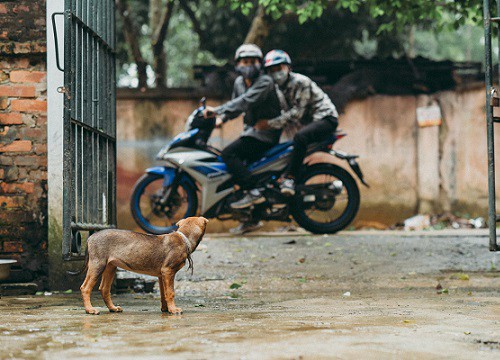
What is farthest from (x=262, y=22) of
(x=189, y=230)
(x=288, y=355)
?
(x=288, y=355)

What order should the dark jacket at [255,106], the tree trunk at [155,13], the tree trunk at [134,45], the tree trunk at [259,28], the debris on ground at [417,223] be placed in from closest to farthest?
1. the dark jacket at [255,106]
2. the debris on ground at [417,223]
3. the tree trunk at [259,28]
4. the tree trunk at [134,45]
5. the tree trunk at [155,13]

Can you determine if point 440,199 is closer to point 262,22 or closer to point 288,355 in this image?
point 262,22

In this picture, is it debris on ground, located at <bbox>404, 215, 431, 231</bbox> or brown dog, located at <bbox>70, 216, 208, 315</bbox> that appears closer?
brown dog, located at <bbox>70, 216, 208, 315</bbox>

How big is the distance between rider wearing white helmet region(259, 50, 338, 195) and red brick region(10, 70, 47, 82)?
322 cm

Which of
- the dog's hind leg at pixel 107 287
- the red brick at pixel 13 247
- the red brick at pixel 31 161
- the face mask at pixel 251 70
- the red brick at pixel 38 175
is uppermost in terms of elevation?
the face mask at pixel 251 70

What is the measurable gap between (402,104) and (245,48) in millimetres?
4317

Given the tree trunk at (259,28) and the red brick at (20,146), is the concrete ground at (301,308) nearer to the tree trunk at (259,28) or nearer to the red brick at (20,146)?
the red brick at (20,146)

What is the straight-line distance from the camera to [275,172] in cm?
857

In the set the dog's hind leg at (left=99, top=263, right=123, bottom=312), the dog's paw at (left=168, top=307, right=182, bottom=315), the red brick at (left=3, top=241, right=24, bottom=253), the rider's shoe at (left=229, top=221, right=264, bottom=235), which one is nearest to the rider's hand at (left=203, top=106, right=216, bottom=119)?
the rider's shoe at (left=229, top=221, right=264, bottom=235)

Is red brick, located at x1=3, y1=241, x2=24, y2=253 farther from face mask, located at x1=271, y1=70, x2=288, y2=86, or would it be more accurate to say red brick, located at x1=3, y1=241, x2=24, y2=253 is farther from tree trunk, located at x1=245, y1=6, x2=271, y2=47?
tree trunk, located at x1=245, y1=6, x2=271, y2=47

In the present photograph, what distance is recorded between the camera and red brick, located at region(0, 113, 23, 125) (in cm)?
579

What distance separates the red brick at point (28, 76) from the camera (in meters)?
5.80

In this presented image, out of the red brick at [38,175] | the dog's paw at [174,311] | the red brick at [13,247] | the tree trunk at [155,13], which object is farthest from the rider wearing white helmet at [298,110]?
the tree trunk at [155,13]

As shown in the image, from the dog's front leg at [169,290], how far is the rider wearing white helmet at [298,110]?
407cm
